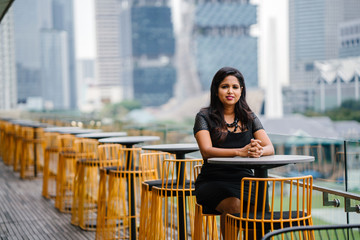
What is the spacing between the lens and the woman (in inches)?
110

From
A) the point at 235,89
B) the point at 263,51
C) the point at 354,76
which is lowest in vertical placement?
the point at 235,89

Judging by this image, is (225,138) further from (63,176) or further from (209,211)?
(63,176)

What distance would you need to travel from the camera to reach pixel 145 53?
138 m

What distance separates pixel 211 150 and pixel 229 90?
37 centimetres

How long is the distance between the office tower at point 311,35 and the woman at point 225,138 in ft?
378

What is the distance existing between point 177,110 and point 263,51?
23514mm

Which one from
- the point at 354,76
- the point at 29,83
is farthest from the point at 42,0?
the point at 354,76

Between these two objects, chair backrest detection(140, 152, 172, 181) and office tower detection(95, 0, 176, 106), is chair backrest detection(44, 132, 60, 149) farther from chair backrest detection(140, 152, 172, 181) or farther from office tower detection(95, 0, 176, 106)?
office tower detection(95, 0, 176, 106)

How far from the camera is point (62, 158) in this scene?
621 cm

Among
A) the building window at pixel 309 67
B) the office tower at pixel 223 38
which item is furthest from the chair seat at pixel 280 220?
the building window at pixel 309 67

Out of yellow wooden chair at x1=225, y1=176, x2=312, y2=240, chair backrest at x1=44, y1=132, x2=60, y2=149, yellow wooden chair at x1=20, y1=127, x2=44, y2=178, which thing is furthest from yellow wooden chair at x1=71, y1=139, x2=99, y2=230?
yellow wooden chair at x1=20, y1=127, x2=44, y2=178

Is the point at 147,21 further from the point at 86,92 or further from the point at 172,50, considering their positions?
the point at 86,92

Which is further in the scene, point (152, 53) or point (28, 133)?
point (152, 53)

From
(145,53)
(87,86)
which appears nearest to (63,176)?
(145,53)
